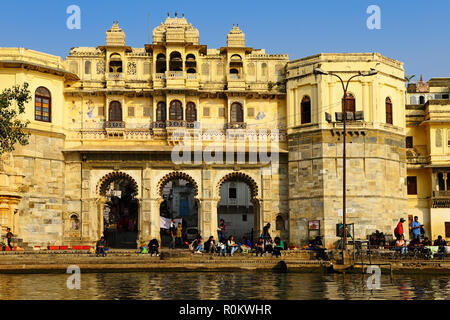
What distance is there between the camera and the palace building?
1654 inches

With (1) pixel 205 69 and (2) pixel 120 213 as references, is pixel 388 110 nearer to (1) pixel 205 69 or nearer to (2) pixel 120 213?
(1) pixel 205 69

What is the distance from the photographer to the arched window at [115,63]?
44.8m

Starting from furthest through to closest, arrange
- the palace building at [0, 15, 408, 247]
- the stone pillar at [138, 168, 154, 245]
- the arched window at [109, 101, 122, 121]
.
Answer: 1. the arched window at [109, 101, 122, 121]
2. the stone pillar at [138, 168, 154, 245]
3. the palace building at [0, 15, 408, 247]

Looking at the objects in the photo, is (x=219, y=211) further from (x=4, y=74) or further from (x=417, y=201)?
(x=4, y=74)

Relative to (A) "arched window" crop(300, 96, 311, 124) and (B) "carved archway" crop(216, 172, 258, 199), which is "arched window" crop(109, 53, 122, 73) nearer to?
(B) "carved archway" crop(216, 172, 258, 199)

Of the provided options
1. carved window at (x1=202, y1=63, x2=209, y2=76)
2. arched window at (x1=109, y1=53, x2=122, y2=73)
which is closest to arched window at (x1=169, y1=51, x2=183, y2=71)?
carved window at (x1=202, y1=63, x2=209, y2=76)

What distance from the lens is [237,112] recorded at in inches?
1777

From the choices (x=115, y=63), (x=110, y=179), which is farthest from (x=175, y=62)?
(x=110, y=179)

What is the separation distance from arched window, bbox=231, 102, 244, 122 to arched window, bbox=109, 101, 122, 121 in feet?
23.9

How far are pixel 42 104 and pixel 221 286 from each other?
896 inches

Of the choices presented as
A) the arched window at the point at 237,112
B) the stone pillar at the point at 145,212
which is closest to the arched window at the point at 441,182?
the arched window at the point at 237,112

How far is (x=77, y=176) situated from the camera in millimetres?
43562
